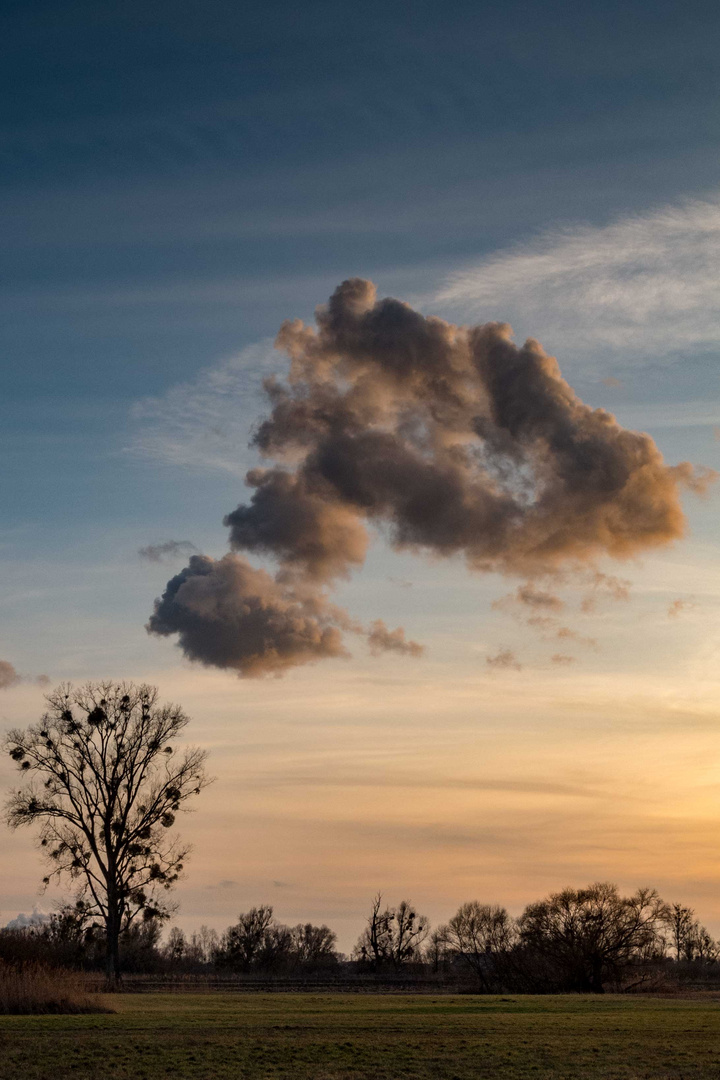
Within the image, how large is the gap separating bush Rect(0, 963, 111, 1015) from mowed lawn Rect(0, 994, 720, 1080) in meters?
1.13

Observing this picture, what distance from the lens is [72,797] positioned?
1869 inches

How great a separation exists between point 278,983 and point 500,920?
A: 50482 mm

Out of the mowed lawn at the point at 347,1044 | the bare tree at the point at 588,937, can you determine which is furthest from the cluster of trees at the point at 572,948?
the mowed lawn at the point at 347,1044

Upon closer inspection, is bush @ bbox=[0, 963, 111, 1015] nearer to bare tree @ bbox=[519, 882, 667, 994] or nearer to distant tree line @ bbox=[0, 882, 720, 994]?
distant tree line @ bbox=[0, 882, 720, 994]

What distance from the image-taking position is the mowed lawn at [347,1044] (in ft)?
58.3

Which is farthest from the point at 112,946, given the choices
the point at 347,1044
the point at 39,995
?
the point at 347,1044

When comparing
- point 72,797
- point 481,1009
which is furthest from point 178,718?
point 481,1009

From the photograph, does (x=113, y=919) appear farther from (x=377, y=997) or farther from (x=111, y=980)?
(x=377, y=997)

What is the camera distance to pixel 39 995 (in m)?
27.0

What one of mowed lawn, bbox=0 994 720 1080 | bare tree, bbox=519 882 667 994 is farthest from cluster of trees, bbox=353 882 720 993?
mowed lawn, bbox=0 994 720 1080

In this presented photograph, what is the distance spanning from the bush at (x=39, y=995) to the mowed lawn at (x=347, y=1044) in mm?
1134

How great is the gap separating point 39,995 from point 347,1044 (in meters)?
10.1

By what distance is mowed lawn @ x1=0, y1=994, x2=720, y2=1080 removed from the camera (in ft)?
58.3

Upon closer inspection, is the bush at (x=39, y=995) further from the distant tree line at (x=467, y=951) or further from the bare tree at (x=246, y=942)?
the bare tree at (x=246, y=942)
